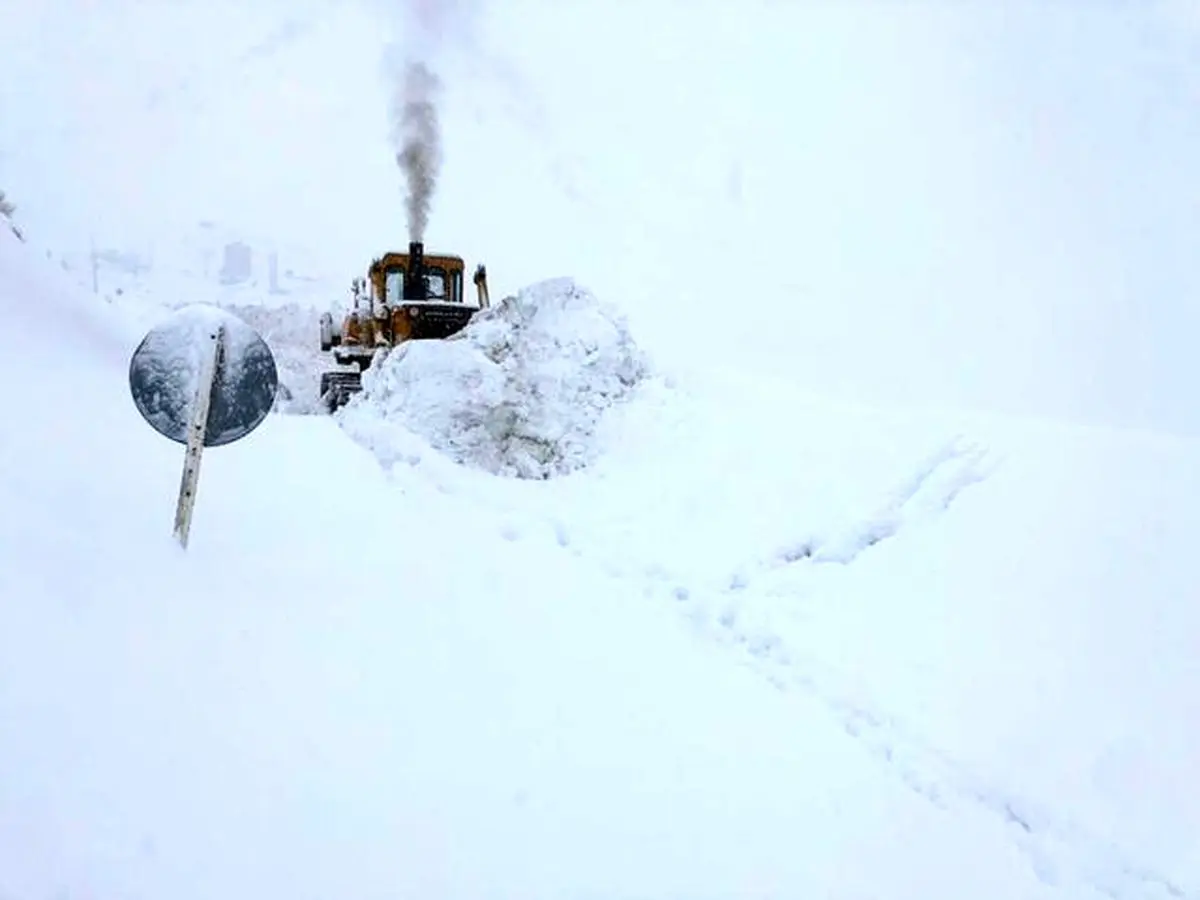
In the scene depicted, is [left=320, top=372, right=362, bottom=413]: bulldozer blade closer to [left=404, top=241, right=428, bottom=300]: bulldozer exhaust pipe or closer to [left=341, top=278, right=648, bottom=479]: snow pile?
[left=341, top=278, right=648, bottom=479]: snow pile

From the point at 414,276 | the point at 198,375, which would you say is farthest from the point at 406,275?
the point at 198,375

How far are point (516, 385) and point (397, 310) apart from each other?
13.3ft

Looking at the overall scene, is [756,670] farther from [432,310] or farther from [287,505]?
[432,310]

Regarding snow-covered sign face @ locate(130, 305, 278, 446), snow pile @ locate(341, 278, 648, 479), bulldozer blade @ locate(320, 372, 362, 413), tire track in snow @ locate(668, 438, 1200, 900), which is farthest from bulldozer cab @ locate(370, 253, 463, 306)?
snow-covered sign face @ locate(130, 305, 278, 446)

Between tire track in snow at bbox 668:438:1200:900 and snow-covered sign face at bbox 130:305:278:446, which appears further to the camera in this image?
snow-covered sign face at bbox 130:305:278:446

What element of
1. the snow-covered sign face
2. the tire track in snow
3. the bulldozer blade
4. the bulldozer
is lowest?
the tire track in snow

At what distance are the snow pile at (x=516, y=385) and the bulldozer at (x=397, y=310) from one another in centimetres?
168

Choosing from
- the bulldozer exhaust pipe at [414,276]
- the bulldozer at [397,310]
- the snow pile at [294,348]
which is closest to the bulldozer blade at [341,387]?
the bulldozer at [397,310]

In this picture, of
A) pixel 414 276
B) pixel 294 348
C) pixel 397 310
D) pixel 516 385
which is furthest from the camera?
pixel 294 348

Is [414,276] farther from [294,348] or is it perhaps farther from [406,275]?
[294,348]

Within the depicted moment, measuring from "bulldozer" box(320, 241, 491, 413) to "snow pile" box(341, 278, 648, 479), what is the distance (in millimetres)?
1682

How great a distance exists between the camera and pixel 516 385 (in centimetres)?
1149

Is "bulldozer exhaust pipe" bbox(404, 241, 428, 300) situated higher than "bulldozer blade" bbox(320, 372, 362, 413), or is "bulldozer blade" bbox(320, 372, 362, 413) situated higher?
"bulldozer exhaust pipe" bbox(404, 241, 428, 300)

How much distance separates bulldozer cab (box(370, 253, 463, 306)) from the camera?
51.9ft
